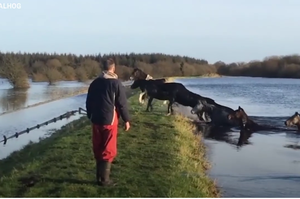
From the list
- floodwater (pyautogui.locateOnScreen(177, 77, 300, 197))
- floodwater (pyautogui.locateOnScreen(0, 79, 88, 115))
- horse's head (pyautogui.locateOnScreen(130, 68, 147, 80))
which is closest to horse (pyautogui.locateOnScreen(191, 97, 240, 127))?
floodwater (pyautogui.locateOnScreen(177, 77, 300, 197))

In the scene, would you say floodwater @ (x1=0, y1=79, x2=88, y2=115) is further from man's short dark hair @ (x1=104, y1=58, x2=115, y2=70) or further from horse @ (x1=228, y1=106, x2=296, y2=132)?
man's short dark hair @ (x1=104, y1=58, x2=115, y2=70)

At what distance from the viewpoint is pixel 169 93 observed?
22.8 meters

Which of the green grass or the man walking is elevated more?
the man walking

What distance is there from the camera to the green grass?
862 centimetres

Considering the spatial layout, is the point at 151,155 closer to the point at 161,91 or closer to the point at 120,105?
the point at 120,105

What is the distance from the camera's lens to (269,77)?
123250 millimetres

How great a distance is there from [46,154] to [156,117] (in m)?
8.55

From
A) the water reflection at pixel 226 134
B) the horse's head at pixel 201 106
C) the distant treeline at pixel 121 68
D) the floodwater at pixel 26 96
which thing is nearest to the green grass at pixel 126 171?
the water reflection at pixel 226 134

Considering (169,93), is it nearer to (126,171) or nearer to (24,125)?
(24,125)

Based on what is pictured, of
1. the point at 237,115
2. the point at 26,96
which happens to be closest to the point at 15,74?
the point at 26,96

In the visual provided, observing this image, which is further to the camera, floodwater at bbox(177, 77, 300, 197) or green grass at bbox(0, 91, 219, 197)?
floodwater at bbox(177, 77, 300, 197)

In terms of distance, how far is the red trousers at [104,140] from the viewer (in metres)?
8.70

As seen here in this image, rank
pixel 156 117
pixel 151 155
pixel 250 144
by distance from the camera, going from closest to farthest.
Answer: pixel 151 155, pixel 250 144, pixel 156 117

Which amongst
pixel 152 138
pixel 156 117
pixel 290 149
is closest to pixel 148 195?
pixel 152 138
